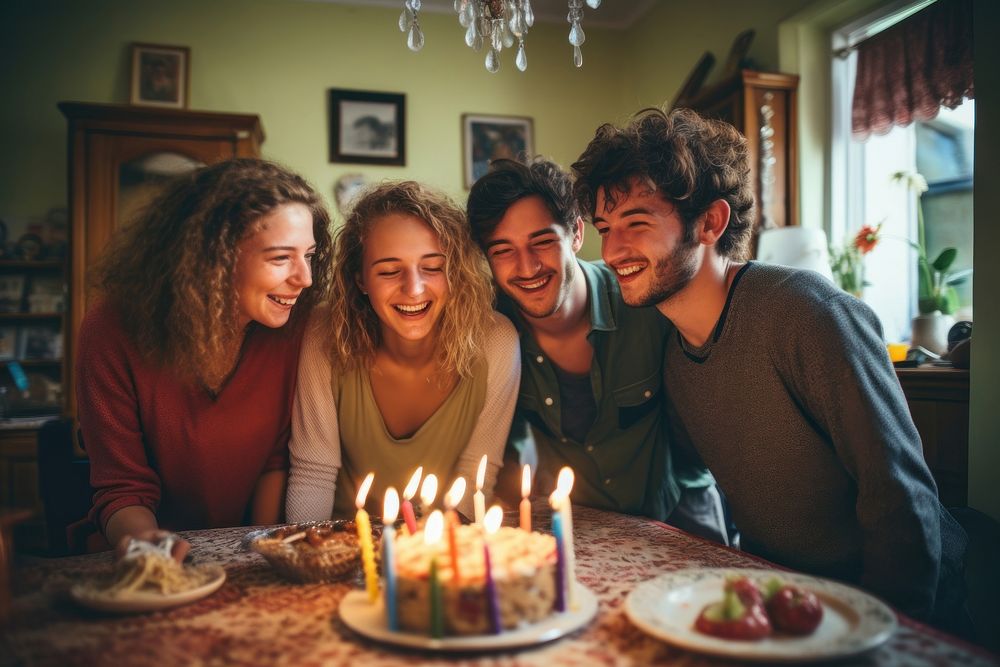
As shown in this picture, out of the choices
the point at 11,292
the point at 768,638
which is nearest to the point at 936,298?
the point at 768,638

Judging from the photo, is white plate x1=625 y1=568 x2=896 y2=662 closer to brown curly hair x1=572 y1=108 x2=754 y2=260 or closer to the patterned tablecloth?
the patterned tablecloth

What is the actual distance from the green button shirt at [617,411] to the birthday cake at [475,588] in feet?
3.66

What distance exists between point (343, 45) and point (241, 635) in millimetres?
5031

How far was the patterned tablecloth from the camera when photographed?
103 cm

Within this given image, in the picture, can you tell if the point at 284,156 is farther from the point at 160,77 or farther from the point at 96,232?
the point at 96,232

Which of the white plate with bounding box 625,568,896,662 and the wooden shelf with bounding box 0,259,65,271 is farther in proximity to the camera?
the wooden shelf with bounding box 0,259,65,271

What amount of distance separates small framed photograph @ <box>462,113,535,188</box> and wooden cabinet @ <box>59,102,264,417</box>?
1.69m

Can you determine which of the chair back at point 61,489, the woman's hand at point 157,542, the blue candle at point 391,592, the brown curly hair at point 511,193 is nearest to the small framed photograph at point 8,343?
the chair back at point 61,489

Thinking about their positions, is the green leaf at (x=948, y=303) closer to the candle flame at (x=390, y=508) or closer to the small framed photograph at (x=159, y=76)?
the candle flame at (x=390, y=508)

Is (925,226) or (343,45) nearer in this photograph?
(925,226)

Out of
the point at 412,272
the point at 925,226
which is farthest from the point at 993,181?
the point at 412,272

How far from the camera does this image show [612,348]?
90.0 inches

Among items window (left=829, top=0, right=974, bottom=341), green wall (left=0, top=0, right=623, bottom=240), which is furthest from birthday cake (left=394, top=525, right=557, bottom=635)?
green wall (left=0, top=0, right=623, bottom=240)

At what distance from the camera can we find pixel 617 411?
89.0 inches
